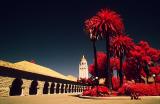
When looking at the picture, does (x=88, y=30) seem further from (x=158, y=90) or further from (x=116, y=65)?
(x=116, y=65)

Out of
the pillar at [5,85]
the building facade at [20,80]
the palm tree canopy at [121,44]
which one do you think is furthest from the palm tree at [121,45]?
the pillar at [5,85]

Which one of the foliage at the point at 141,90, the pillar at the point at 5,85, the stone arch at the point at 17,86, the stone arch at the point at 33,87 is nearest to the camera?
the pillar at the point at 5,85

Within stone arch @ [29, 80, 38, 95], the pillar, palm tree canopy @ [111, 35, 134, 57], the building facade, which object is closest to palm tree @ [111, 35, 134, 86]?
palm tree canopy @ [111, 35, 134, 57]

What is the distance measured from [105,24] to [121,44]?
340 inches

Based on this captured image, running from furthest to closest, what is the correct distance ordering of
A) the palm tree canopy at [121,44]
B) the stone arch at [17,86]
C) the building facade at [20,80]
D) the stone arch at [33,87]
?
1. the palm tree canopy at [121,44]
2. the stone arch at [33,87]
3. the stone arch at [17,86]
4. the building facade at [20,80]

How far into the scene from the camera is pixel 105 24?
35906mm

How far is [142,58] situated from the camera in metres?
55.7

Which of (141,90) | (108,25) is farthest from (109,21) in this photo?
(141,90)

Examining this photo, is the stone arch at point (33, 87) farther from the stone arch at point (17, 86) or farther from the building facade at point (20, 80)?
the stone arch at point (17, 86)

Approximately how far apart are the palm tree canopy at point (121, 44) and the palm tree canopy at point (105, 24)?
18.2 ft

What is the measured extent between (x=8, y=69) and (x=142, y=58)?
124 feet

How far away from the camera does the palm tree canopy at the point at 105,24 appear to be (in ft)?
119

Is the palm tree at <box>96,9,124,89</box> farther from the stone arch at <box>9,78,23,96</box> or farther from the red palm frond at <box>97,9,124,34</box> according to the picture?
the stone arch at <box>9,78,23,96</box>

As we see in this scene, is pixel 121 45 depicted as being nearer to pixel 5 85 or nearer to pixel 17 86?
pixel 17 86
